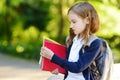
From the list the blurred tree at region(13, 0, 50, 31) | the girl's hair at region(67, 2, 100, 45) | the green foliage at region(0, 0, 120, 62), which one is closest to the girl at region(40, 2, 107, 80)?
the girl's hair at region(67, 2, 100, 45)

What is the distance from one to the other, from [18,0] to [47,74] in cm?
416

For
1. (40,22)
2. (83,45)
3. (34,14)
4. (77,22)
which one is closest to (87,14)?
(77,22)

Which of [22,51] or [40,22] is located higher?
[40,22]

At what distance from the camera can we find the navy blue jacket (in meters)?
3.14

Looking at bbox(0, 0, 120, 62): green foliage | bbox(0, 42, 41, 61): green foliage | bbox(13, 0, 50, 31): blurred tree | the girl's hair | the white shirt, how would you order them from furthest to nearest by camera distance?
bbox(13, 0, 50, 31): blurred tree, bbox(0, 0, 120, 62): green foliage, bbox(0, 42, 41, 61): green foliage, the white shirt, the girl's hair

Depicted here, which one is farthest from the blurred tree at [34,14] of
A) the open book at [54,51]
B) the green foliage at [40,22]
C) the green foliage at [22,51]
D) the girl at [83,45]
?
the girl at [83,45]

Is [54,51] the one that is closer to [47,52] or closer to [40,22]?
[47,52]

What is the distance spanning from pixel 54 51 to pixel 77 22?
335mm

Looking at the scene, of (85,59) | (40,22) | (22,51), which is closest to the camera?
(85,59)

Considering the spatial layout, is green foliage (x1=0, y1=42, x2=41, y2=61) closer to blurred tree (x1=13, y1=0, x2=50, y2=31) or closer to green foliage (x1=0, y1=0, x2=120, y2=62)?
green foliage (x1=0, y1=0, x2=120, y2=62)

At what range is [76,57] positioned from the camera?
327cm

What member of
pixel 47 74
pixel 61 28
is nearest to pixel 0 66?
pixel 47 74

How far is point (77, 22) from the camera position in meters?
3.16

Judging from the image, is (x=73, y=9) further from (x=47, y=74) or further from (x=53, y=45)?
(x=47, y=74)
